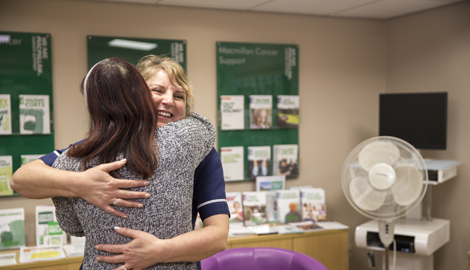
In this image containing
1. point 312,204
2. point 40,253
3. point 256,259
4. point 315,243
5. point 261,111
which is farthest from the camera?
point 261,111

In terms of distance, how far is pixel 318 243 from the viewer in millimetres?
3539

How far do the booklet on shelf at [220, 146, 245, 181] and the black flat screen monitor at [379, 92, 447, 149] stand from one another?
1.32 m

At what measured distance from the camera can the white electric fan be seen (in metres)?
2.81

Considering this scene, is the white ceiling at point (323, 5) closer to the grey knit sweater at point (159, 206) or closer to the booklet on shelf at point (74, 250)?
the booklet on shelf at point (74, 250)

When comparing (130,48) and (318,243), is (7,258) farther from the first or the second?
(318,243)

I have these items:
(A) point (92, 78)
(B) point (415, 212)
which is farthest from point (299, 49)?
(A) point (92, 78)

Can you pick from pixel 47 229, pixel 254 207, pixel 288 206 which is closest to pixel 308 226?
pixel 288 206

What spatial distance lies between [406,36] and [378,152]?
1822 mm

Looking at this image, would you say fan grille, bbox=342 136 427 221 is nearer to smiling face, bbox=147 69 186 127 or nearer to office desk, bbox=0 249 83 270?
smiling face, bbox=147 69 186 127

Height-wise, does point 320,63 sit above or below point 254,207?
above

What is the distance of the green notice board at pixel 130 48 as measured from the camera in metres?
3.30

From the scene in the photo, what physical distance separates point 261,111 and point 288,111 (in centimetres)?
29

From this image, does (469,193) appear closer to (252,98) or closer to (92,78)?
(252,98)

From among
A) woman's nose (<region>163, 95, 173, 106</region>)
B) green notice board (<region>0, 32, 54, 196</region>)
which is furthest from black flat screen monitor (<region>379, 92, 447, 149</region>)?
green notice board (<region>0, 32, 54, 196</region>)
